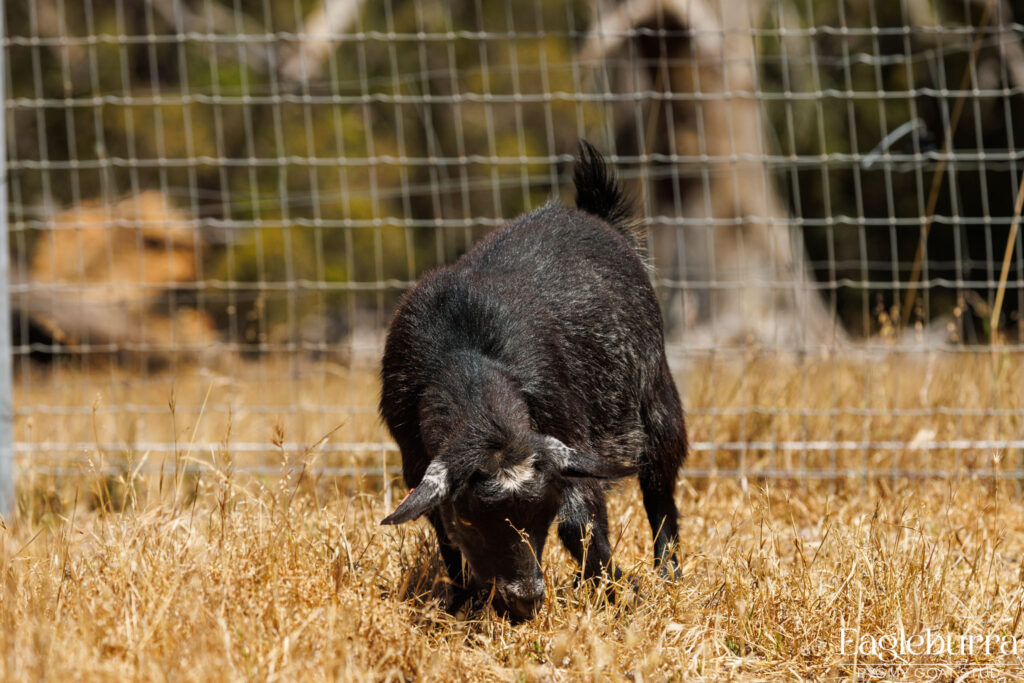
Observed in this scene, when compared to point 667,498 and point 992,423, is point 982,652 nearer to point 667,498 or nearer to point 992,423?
point 667,498

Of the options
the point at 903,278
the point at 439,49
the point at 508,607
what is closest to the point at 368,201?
the point at 439,49

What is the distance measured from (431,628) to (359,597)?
0.29 metres

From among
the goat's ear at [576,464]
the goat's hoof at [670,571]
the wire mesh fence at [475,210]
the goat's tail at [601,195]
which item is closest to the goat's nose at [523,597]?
the goat's ear at [576,464]

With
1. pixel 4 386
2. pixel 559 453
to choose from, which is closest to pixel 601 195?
pixel 559 453

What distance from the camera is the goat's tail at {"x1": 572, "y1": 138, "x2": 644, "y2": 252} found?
15.2ft

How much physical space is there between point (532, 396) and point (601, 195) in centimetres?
136

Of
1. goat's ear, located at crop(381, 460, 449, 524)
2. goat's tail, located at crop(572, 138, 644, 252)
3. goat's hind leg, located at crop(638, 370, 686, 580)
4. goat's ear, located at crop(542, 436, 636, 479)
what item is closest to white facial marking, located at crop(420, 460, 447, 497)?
goat's ear, located at crop(381, 460, 449, 524)

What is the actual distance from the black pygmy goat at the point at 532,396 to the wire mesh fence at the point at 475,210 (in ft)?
1.54

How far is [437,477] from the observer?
10.5ft

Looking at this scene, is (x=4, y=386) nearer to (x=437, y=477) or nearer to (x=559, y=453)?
(x=437, y=477)

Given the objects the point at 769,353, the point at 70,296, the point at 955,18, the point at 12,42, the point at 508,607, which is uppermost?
the point at 955,18

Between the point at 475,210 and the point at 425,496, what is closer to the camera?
the point at 425,496

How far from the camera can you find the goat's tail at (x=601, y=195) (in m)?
4.62

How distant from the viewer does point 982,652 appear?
130 inches
